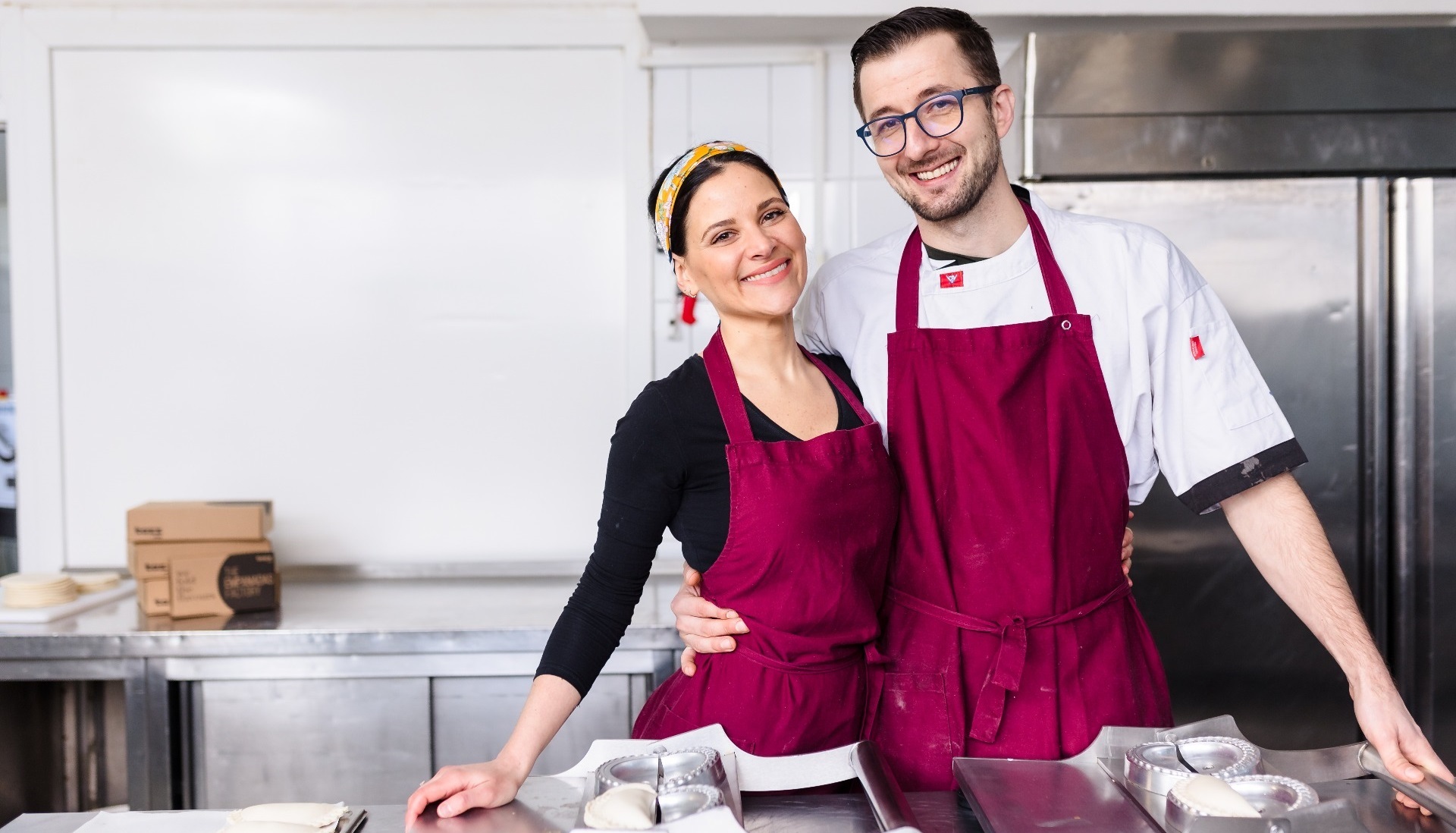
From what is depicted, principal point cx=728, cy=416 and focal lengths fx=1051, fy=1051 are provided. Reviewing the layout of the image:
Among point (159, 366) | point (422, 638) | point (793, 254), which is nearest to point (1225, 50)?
point (793, 254)

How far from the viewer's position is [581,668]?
1299mm

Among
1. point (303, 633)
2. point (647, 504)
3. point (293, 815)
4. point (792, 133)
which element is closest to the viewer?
point (293, 815)

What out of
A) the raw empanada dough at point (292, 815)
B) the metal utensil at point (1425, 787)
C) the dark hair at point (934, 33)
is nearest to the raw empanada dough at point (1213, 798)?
the metal utensil at point (1425, 787)

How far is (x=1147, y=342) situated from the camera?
1479 mm

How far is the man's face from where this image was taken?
1.49 metres

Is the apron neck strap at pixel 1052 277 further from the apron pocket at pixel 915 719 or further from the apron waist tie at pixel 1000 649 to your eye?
the apron pocket at pixel 915 719

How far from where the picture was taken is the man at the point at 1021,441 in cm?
141

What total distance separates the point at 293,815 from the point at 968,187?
3.84 feet

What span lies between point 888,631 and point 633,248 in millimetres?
1555

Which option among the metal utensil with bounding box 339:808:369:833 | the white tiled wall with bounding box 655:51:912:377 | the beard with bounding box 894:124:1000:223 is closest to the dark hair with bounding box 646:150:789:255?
the beard with bounding box 894:124:1000:223

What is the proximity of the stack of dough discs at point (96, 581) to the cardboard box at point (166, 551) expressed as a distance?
0.27 m

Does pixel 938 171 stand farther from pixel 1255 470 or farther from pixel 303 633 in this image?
pixel 303 633

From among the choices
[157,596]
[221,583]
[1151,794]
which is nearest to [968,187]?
[1151,794]

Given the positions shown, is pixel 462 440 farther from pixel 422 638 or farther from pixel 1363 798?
pixel 1363 798
